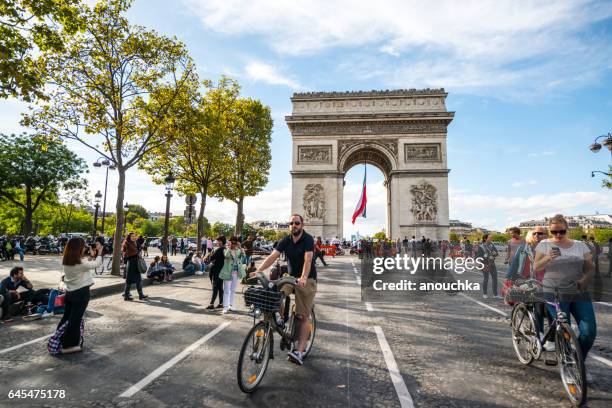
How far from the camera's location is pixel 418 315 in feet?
24.8

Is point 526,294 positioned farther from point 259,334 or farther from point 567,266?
point 259,334

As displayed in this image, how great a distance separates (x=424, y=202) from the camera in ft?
107

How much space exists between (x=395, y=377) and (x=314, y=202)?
2978 centimetres

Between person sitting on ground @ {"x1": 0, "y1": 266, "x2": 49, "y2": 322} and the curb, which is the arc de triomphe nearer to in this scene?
the curb

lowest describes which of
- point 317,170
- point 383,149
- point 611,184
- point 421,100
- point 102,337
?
point 102,337

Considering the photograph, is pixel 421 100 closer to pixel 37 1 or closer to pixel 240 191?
→ pixel 240 191

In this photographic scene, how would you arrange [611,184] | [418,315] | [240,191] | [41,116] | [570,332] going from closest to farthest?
[570,332] → [418,315] → [41,116] → [611,184] → [240,191]

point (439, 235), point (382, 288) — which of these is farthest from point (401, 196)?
point (382, 288)

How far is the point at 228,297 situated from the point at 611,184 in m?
26.5

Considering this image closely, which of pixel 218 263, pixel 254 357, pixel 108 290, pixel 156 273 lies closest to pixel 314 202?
pixel 156 273

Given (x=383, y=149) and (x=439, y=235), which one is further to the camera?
(x=383, y=149)

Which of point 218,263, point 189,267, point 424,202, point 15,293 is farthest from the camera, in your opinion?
point 424,202

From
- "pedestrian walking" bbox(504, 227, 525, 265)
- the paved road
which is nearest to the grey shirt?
the paved road

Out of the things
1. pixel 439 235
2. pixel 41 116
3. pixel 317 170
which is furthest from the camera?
pixel 317 170
